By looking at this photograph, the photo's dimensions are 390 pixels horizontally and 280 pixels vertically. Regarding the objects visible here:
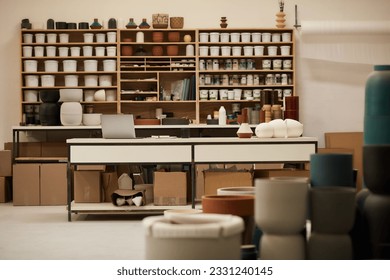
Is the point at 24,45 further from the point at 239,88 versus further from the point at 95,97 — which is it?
the point at 239,88

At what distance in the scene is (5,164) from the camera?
819 centimetres

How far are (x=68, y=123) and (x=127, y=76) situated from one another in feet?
4.37

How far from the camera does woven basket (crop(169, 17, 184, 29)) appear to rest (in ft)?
29.1

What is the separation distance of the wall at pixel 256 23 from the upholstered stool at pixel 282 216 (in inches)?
304

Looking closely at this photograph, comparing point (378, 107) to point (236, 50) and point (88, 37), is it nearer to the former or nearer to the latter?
point (236, 50)

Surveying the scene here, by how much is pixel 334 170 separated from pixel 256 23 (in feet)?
25.1

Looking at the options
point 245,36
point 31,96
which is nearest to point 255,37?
point 245,36

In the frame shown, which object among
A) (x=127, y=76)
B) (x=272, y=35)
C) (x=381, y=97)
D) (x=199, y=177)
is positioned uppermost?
(x=272, y=35)

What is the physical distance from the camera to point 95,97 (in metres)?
8.80

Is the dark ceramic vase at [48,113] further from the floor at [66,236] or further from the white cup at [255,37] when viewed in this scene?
the white cup at [255,37]

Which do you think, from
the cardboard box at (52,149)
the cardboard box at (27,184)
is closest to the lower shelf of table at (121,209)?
the cardboard box at (27,184)

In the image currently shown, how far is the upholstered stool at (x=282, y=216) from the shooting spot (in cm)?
158

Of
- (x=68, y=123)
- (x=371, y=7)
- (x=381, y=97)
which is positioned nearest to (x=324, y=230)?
(x=381, y=97)

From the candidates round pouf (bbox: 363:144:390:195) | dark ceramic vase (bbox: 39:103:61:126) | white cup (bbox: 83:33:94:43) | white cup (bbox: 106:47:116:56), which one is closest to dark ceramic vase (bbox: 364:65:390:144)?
round pouf (bbox: 363:144:390:195)
